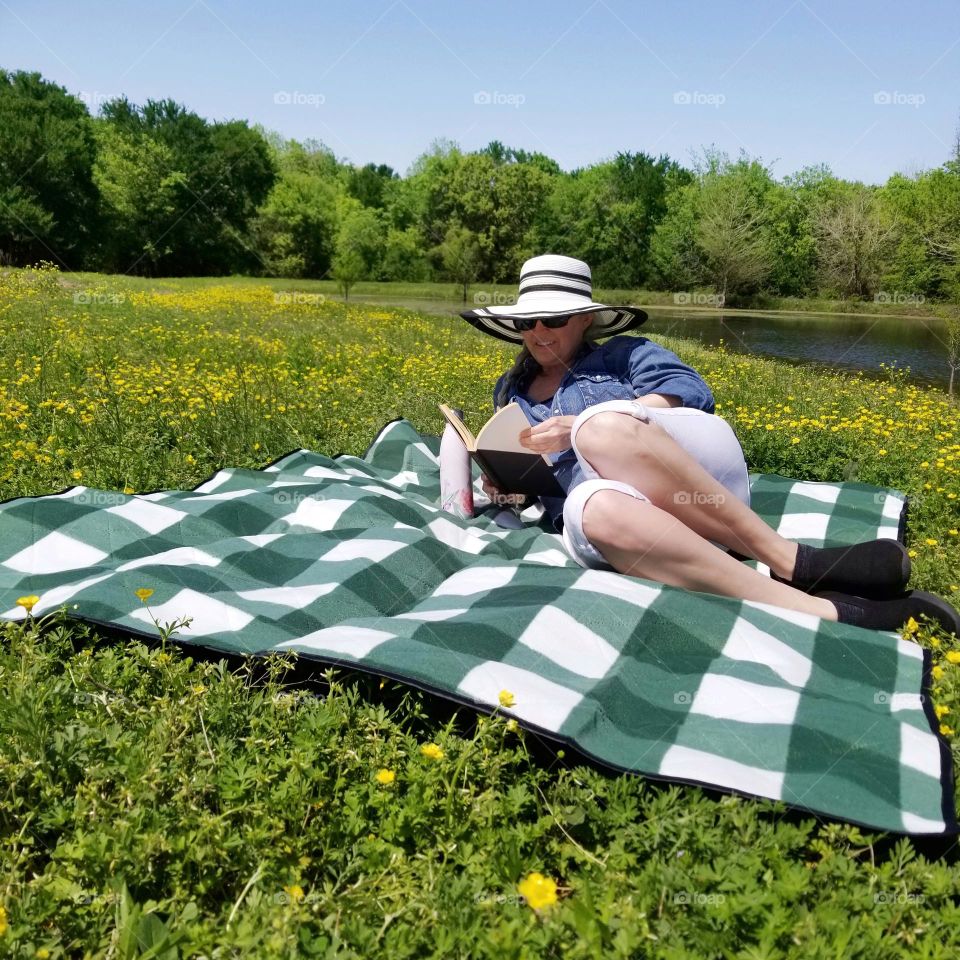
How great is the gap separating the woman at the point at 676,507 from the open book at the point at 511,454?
4.9 inches

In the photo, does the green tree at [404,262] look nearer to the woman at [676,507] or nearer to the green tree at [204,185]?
the green tree at [204,185]

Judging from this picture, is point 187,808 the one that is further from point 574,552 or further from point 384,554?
point 574,552

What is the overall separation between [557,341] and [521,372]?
A: 30cm

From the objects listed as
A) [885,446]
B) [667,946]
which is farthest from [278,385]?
[667,946]

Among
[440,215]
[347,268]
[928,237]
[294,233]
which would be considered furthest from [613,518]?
[440,215]

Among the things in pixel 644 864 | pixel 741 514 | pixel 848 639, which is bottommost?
pixel 644 864

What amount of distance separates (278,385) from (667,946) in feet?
19.3

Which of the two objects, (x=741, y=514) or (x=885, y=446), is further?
(x=885, y=446)

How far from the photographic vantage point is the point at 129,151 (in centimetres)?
4588

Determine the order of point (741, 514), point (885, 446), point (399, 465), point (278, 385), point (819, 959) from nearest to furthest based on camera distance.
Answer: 1. point (819, 959)
2. point (741, 514)
3. point (399, 465)
4. point (885, 446)
5. point (278, 385)

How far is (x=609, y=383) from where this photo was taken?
345 cm

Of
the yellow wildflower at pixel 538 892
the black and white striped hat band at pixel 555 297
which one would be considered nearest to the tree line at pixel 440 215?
the black and white striped hat band at pixel 555 297

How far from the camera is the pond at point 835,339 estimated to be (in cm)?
1862

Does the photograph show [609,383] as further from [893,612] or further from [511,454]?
[893,612]
